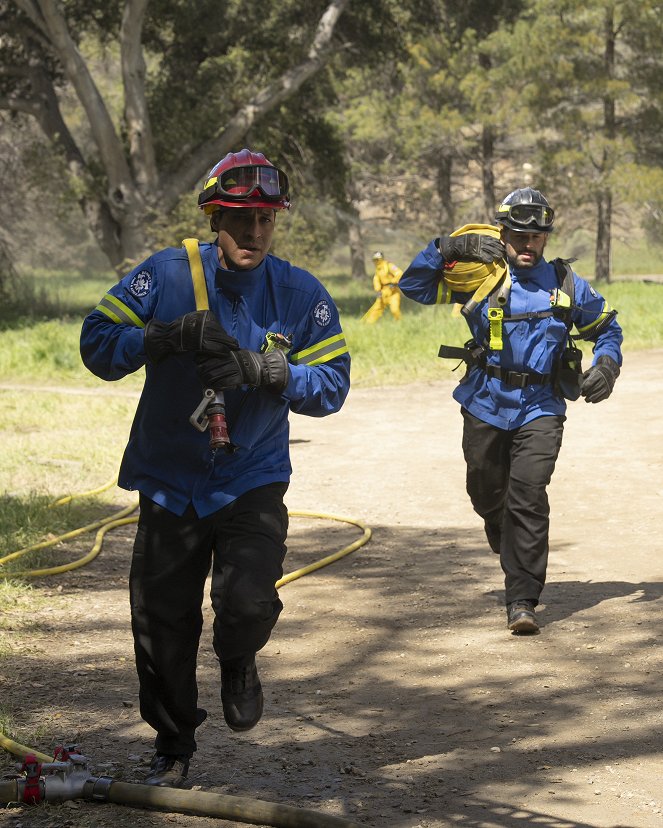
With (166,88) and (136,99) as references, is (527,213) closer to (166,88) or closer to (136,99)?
(136,99)

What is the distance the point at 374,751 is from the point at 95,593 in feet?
9.80

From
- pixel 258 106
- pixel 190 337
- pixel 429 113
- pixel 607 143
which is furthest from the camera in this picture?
pixel 429 113

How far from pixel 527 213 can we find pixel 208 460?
277cm

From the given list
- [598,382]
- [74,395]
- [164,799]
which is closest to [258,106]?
[74,395]

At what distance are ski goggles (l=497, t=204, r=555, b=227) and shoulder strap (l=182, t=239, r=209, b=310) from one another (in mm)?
2513

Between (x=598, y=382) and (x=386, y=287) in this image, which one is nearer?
(x=598, y=382)

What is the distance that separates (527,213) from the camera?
20.7 ft

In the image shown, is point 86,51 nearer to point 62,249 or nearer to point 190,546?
point 62,249

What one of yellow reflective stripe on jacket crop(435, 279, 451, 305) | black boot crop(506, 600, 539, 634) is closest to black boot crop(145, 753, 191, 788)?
black boot crop(506, 600, 539, 634)

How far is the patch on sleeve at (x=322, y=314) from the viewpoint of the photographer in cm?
426

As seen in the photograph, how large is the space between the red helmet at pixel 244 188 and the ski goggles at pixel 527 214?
7.88 ft

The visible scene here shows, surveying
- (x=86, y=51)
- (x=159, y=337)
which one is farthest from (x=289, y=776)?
(x=86, y=51)

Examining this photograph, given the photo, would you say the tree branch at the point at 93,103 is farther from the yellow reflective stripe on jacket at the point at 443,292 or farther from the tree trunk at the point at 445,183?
the tree trunk at the point at 445,183

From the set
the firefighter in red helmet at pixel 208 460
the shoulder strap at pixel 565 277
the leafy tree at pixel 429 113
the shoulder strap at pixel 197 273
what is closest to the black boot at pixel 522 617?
the shoulder strap at pixel 565 277
